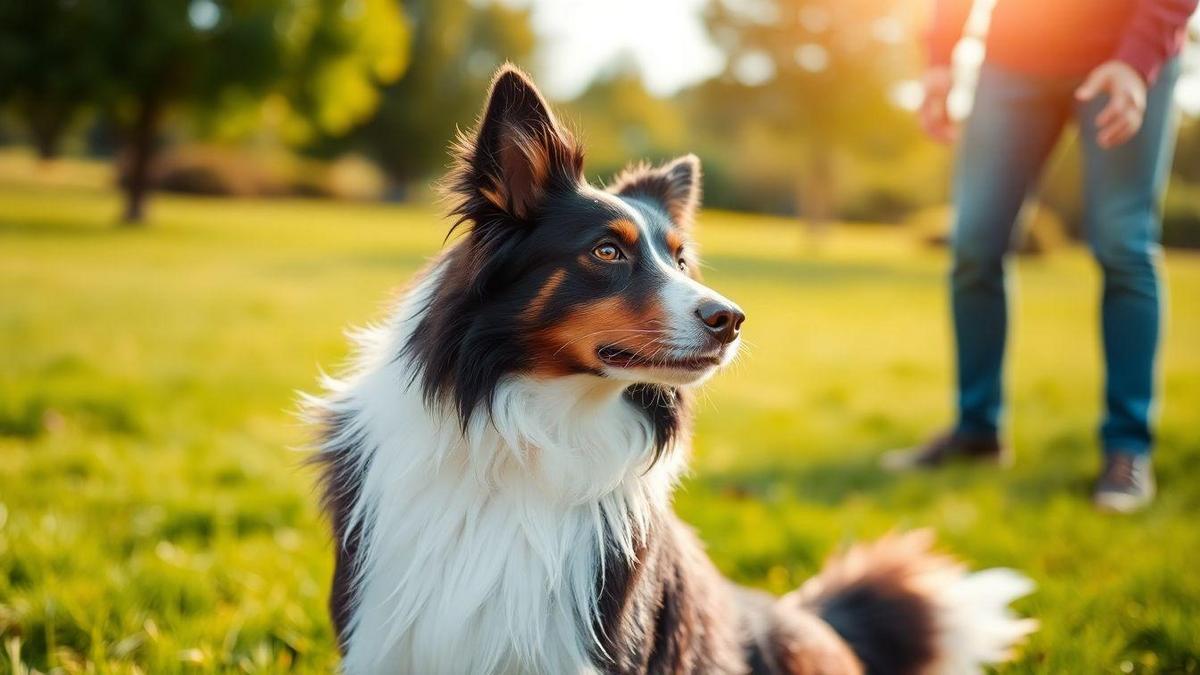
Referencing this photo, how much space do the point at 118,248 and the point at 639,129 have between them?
39.1 meters

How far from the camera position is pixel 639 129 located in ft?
167

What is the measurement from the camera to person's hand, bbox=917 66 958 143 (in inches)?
156

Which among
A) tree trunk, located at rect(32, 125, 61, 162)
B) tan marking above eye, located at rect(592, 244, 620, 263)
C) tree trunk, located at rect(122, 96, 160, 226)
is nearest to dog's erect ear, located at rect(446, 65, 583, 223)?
tan marking above eye, located at rect(592, 244, 620, 263)

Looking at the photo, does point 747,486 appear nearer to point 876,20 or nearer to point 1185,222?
point 876,20

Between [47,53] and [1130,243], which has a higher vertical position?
[1130,243]

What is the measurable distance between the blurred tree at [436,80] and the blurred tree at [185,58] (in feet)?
54.5

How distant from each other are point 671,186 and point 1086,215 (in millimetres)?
2401

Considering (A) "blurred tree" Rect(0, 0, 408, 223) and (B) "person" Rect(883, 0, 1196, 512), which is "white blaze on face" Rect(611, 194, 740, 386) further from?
(A) "blurred tree" Rect(0, 0, 408, 223)

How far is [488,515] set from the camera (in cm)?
204

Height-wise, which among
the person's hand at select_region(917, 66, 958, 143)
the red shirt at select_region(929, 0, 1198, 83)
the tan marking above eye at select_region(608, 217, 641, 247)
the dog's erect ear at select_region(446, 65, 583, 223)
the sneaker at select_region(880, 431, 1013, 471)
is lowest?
the sneaker at select_region(880, 431, 1013, 471)

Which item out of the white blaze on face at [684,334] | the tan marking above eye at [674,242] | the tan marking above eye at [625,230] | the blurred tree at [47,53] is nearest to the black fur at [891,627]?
the white blaze on face at [684,334]

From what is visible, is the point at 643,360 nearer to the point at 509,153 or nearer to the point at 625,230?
the point at 625,230

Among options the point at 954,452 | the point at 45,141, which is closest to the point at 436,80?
the point at 45,141

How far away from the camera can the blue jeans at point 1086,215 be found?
3705 millimetres
